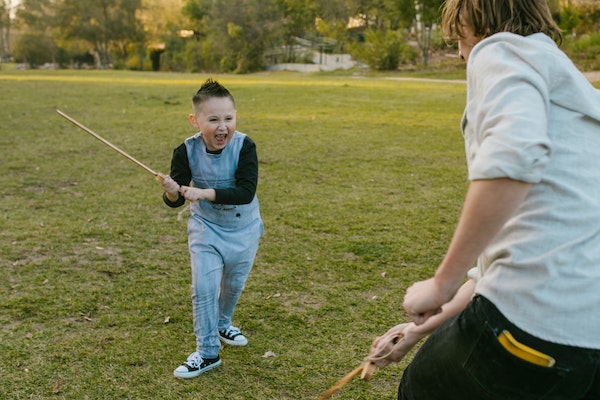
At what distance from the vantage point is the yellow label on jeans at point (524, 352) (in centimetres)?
138

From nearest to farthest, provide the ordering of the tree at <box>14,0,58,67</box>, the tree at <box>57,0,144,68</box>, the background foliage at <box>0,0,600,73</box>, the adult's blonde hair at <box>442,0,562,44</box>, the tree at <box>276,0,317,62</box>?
the adult's blonde hair at <box>442,0,562,44</box>, the background foliage at <box>0,0,600,73</box>, the tree at <box>276,0,317,62</box>, the tree at <box>14,0,58,67</box>, the tree at <box>57,0,144,68</box>

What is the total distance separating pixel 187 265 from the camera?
4.55m

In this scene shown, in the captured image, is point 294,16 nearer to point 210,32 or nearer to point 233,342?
point 210,32

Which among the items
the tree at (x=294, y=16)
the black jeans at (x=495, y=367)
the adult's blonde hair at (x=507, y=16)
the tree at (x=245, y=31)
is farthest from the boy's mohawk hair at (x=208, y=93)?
the tree at (x=294, y=16)

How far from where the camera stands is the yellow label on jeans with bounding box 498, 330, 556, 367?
4.51 feet

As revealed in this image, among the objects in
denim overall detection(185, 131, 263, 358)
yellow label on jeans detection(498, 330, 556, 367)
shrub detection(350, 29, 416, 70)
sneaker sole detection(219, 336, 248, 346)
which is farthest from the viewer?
shrub detection(350, 29, 416, 70)

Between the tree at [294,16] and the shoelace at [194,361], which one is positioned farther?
the tree at [294,16]

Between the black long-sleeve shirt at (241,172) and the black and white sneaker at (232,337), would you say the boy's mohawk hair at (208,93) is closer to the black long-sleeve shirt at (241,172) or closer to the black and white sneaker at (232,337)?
the black long-sleeve shirt at (241,172)

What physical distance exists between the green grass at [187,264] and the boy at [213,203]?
1.02ft

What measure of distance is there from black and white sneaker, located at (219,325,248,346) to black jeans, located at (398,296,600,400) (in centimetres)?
199

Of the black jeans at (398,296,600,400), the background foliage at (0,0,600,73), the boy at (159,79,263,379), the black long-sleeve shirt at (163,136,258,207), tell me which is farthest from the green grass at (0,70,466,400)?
the background foliage at (0,0,600,73)

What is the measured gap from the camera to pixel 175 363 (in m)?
3.23

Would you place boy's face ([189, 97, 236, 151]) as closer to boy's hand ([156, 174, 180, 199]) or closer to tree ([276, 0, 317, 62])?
boy's hand ([156, 174, 180, 199])

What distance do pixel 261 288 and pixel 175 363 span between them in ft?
3.37
